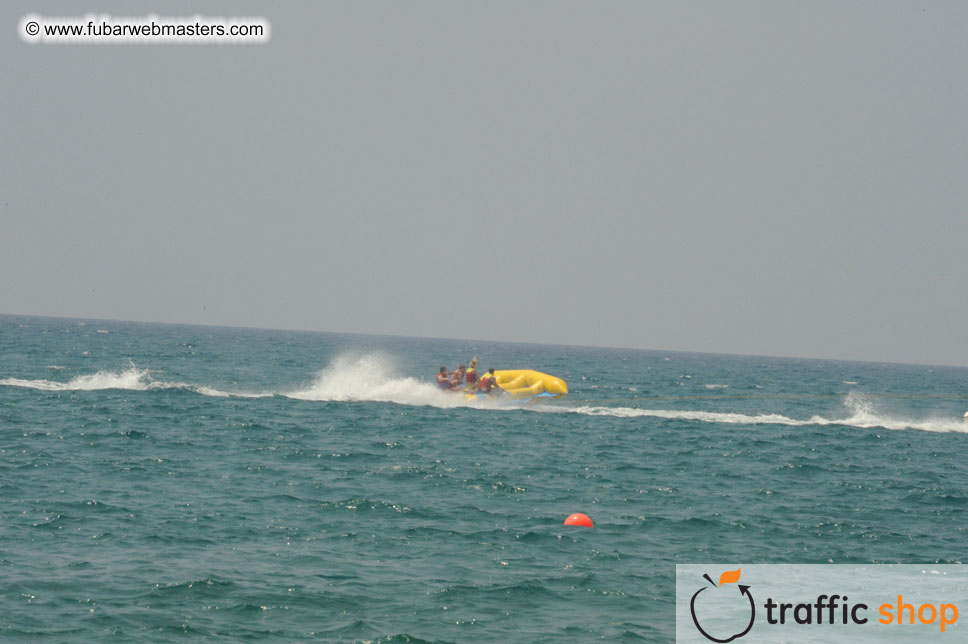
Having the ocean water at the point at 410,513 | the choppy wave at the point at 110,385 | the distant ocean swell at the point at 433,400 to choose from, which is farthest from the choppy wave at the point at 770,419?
the choppy wave at the point at 110,385

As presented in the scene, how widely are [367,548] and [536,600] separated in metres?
2.86

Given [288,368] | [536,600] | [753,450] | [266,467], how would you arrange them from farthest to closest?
[288,368], [753,450], [266,467], [536,600]

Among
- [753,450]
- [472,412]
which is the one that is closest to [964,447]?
[753,450]

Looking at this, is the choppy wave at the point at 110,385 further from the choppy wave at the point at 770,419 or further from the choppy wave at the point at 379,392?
the choppy wave at the point at 770,419

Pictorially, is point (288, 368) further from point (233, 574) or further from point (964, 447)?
point (233, 574)

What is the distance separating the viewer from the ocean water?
1009 cm

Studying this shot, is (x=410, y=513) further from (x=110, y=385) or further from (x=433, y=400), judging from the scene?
(x=110, y=385)

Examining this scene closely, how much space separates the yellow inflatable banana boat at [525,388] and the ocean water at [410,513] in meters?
0.95

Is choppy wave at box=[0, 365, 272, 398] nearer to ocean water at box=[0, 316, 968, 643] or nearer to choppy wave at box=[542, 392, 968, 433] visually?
ocean water at box=[0, 316, 968, 643]

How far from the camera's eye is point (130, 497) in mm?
14789

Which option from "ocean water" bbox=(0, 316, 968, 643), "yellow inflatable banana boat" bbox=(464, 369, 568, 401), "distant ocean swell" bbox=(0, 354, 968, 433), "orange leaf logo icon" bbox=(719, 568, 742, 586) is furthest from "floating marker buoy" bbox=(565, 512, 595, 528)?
"distant ocean swell" bbox=(0, 354, 968, 433)

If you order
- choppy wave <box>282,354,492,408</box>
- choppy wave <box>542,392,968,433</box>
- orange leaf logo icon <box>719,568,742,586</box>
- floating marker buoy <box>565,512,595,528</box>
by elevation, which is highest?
choppy wave <box>282,354,492,408</box>

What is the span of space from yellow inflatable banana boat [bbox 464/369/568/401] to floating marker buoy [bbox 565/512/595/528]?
16.7m

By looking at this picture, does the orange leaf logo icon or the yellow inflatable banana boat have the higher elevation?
the yellow inflatable banana boat
